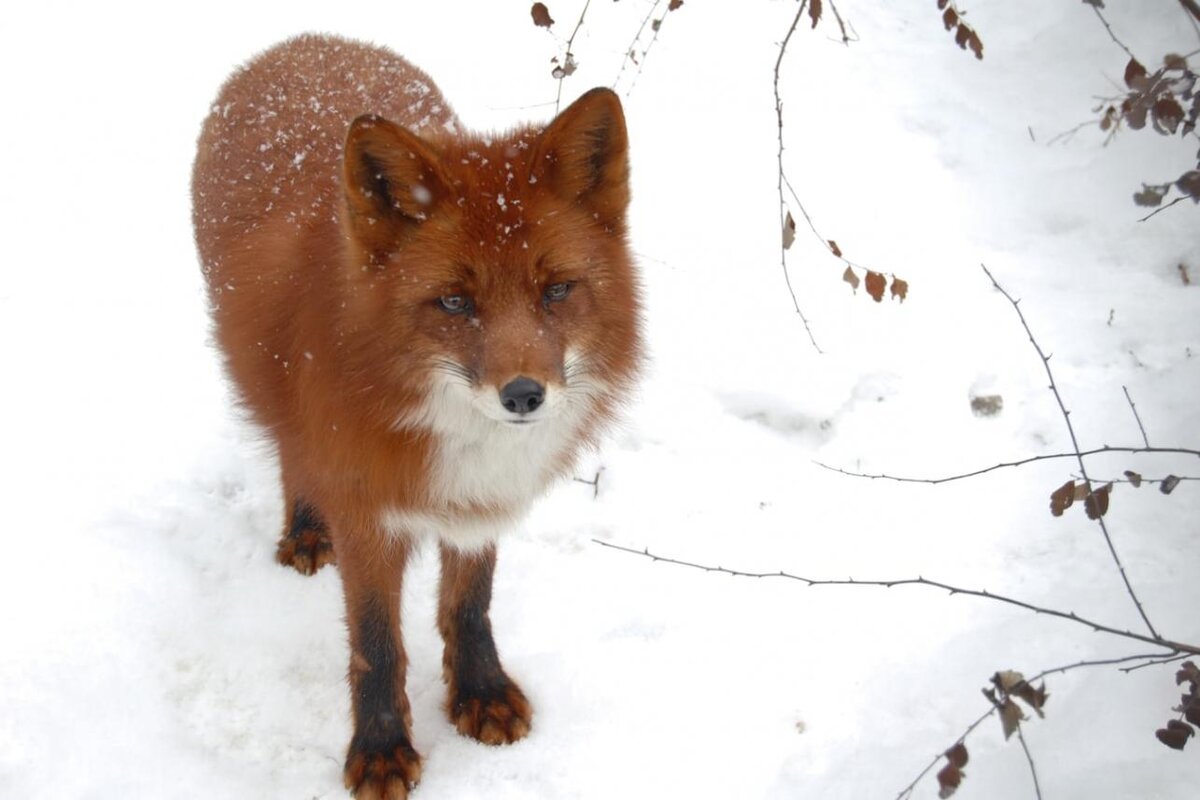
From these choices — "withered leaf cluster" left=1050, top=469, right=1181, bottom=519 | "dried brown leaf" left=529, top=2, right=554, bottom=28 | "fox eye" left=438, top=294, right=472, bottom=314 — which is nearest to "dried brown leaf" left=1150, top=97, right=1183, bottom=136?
"withered leaf cluster" left=1050, top=469, right=1181, bottom=519

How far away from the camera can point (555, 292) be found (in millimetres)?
2914

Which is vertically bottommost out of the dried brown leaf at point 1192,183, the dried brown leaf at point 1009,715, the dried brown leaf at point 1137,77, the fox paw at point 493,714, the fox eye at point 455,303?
the fox paw at point 493,714

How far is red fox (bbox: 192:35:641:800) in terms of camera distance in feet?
9.29

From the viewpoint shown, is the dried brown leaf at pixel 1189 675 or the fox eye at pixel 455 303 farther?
the fox eye at pixel 455 303

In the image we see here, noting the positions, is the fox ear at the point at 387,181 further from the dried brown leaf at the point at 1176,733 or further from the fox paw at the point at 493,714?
the dried brown leaf at the point at 1176,733

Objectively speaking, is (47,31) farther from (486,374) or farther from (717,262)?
(486,374)

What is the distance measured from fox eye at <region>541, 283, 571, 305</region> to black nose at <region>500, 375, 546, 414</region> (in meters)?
0.33

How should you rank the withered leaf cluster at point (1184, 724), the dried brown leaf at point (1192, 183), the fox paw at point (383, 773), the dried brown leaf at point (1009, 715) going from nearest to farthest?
the dried brown leaf at point (1009, 715) → the dried brown leaf at point (1192, 183) → the withered leaf cluster at point (1184, 724) → the fox paw at point (383, 773)

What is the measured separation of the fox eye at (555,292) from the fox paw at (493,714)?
5.33 ft

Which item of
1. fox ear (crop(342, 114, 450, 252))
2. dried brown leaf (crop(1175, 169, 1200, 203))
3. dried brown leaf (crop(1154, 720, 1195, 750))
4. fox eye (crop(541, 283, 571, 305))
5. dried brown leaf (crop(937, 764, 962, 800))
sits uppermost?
dried brown leaf (crop(1175, 169, 1200, 203))

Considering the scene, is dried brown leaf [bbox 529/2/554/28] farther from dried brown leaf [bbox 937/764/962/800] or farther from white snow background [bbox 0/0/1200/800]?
dried brown leaf [bbox 937/764/962/800]

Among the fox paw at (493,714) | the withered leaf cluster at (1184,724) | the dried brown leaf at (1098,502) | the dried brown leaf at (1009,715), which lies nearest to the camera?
the dried brown leaf at (1009,715)

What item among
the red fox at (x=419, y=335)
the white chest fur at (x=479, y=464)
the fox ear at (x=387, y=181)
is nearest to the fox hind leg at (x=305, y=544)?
the red fox at (x=419, y=335)

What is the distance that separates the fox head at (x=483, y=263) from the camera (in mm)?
2768
